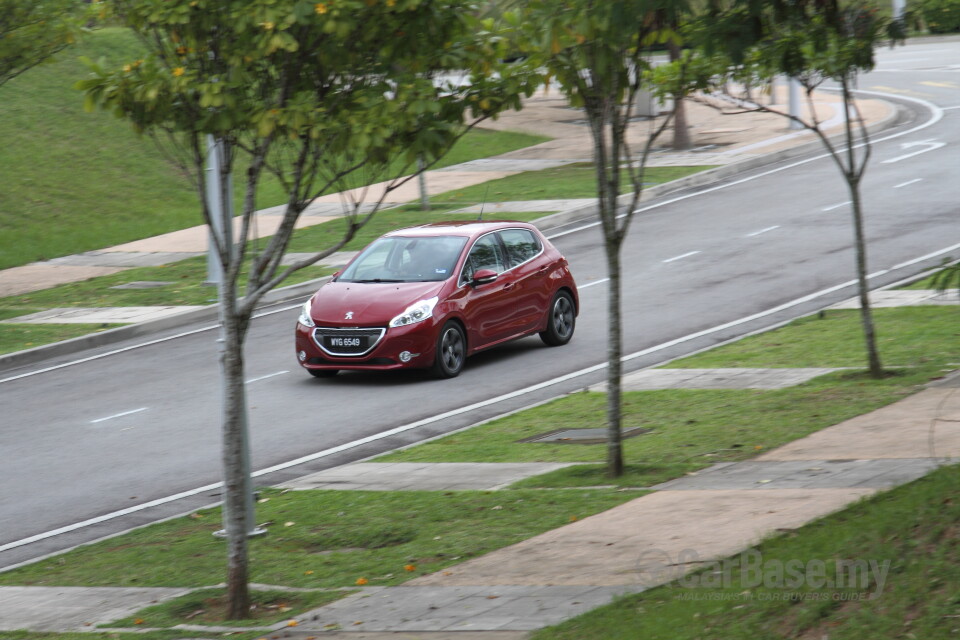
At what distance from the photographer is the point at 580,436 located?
40.4ft

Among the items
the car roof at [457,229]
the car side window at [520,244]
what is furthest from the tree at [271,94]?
the car side window at [520,244]

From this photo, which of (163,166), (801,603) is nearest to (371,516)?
(801,603)

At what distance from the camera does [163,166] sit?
35094mm

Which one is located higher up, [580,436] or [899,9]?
[899,9]

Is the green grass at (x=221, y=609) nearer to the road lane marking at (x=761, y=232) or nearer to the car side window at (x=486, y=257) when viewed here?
the car side window at (x=486, y=257)

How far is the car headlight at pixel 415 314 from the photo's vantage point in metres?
15.1

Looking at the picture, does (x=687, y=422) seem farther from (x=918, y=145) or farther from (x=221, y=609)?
(x=918, y=145)

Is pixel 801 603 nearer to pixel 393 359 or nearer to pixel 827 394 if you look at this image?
pixel 827 394

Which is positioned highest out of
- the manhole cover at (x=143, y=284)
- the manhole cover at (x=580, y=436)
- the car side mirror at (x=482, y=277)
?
the car side mirror at (x=482, y=277)

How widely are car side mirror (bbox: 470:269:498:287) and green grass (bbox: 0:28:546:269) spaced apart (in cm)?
1406

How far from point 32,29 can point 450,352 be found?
398 inches

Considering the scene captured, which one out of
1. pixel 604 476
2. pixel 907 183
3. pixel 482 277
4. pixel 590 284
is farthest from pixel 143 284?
pixel 604 476

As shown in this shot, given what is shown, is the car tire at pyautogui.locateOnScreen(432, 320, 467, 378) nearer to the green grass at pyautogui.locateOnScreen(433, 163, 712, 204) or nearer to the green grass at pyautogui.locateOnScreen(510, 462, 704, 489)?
the green grass at pyautogui.locateOnScreen(510, 462, 704, 489)

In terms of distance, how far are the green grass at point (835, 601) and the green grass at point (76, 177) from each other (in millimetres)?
22687
